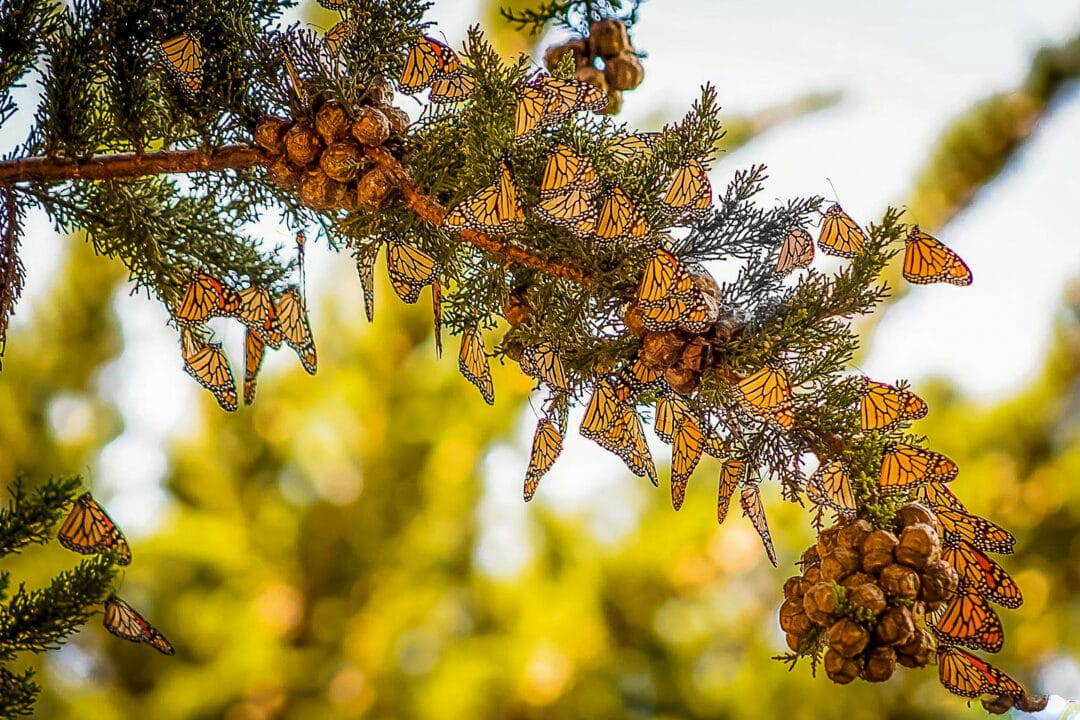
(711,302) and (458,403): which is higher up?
(458,403)

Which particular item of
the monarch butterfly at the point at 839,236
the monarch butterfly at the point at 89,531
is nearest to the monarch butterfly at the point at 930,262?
the monarch butterfly at the point at 839,236

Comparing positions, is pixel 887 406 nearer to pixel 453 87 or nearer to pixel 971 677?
pixel 971 677

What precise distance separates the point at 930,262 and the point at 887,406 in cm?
7

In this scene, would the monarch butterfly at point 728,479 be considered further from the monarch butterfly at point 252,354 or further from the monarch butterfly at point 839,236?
the monarch butterfly at point 252,354

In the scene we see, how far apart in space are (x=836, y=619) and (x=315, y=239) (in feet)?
0.97

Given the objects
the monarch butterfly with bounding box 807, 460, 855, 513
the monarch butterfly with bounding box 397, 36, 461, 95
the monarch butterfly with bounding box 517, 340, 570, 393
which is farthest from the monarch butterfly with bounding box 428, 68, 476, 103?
the monarch butterfly with bounding box 807, 460, 855, 513

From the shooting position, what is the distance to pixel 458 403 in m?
1.49

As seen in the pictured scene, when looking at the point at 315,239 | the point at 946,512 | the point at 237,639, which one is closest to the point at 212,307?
the point at 315,239

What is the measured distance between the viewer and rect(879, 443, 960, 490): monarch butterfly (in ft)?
1.14

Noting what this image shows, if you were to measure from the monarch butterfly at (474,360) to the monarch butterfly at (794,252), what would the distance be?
0.14 meters

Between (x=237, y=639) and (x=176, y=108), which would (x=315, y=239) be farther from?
(x=237, y=639)

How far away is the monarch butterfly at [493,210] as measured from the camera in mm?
347

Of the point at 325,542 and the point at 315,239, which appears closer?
the point at 315,239

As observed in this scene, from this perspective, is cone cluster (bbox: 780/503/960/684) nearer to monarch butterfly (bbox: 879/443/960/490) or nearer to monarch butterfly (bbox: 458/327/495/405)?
monarch butterfly (bbox: 879/443/960/490)
